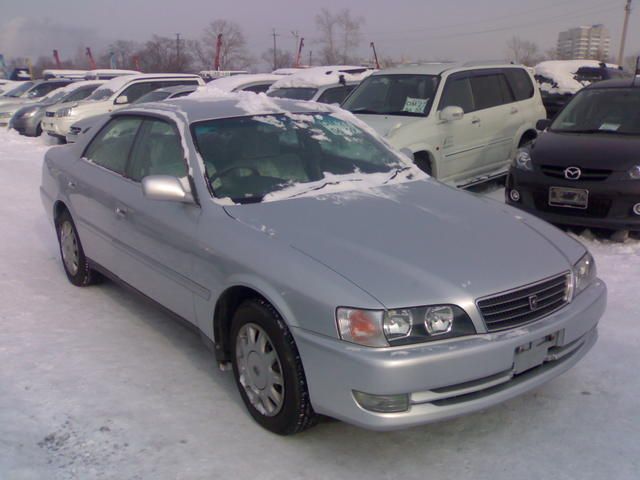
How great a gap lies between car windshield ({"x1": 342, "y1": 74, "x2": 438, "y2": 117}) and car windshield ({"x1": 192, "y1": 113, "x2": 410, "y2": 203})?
383 cm

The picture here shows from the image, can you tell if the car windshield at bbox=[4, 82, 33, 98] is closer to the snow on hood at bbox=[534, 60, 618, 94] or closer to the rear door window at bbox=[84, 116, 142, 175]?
the snow on hood at bbox=[534, 60, 618, 94]

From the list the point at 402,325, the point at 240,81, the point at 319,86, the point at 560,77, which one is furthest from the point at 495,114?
the point at 560,77

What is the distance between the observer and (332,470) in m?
2.92

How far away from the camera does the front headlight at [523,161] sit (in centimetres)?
654

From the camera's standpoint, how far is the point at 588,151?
20.6ft

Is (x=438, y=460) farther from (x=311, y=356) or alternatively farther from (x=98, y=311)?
(x=98, y=311)

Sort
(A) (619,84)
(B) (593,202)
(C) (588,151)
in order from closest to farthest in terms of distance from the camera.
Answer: (B) (593,202) → (C) (588,151) → (A) (619,84)

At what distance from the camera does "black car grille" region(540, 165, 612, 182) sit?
6.01 meters

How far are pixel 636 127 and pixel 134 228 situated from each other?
526 cm

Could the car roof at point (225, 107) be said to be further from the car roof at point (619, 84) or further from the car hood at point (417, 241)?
the car roof at point (619, 84)

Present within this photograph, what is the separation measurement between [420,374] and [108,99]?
1454 cm

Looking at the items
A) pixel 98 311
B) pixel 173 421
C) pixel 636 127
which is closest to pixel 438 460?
pixel 173 421

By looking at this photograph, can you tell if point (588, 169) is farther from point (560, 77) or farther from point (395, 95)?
point (560, 77)

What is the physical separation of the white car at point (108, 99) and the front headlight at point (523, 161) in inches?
426
